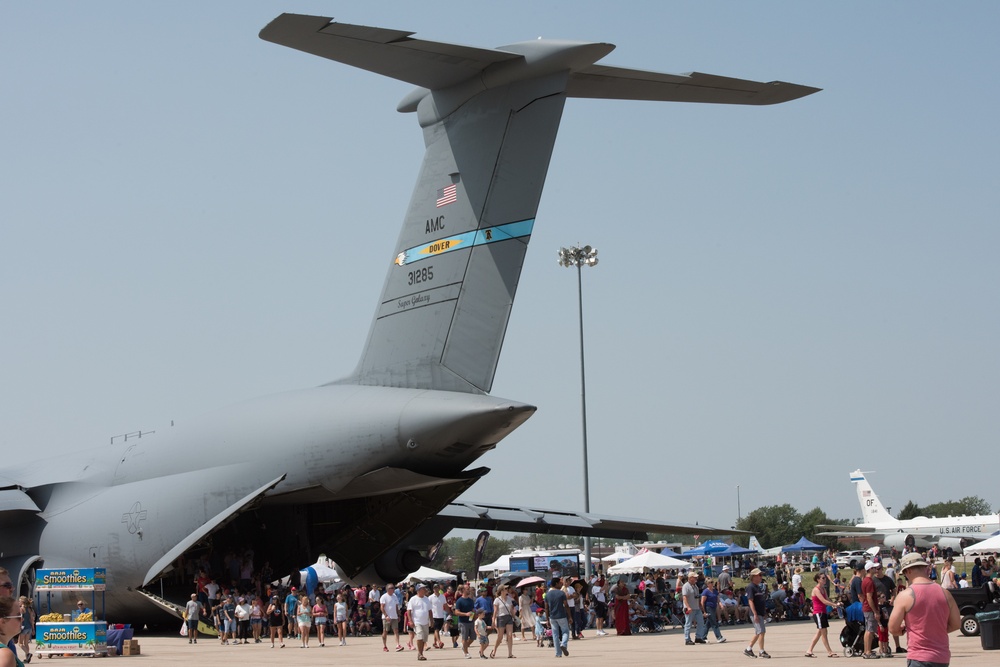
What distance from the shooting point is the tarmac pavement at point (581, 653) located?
1458 cm

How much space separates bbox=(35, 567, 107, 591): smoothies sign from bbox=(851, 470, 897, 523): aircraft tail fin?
59.8 m

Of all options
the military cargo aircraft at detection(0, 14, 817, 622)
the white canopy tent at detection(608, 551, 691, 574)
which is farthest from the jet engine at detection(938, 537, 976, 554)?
the military cargo aircraft at detection(0, 14, 817, 622)

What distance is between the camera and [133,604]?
1814 cm

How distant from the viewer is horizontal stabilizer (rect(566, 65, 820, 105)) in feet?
47.1

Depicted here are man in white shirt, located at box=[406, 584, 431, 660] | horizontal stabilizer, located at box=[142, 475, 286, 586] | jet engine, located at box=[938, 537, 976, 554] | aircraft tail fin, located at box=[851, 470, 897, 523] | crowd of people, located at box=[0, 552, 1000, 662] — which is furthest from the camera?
aircraft tail fin, located at box=[851, 470, 897, 523]

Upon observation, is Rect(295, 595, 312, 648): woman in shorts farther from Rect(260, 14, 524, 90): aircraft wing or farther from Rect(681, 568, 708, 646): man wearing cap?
Rect(260, 14, 524, 90): aircraft wing

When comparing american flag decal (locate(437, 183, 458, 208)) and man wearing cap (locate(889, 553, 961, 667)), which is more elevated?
american flag decal (locate(437, 183, 458, 208))

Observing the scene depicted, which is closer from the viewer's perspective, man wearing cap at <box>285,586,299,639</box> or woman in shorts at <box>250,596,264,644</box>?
woman in shorts at <box>250,596,264,644</box>

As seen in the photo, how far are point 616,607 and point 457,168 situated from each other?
33.0 ft

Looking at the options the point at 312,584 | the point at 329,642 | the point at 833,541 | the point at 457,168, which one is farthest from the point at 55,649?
the point at 833,541

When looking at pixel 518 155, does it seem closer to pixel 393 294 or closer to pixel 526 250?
pixel 526 250

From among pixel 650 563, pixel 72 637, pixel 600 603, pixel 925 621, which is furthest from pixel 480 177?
pixel 650 563

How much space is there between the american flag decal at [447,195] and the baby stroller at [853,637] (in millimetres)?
7707

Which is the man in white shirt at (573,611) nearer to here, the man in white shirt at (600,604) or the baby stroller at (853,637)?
the man in white shirt at (600,604)
